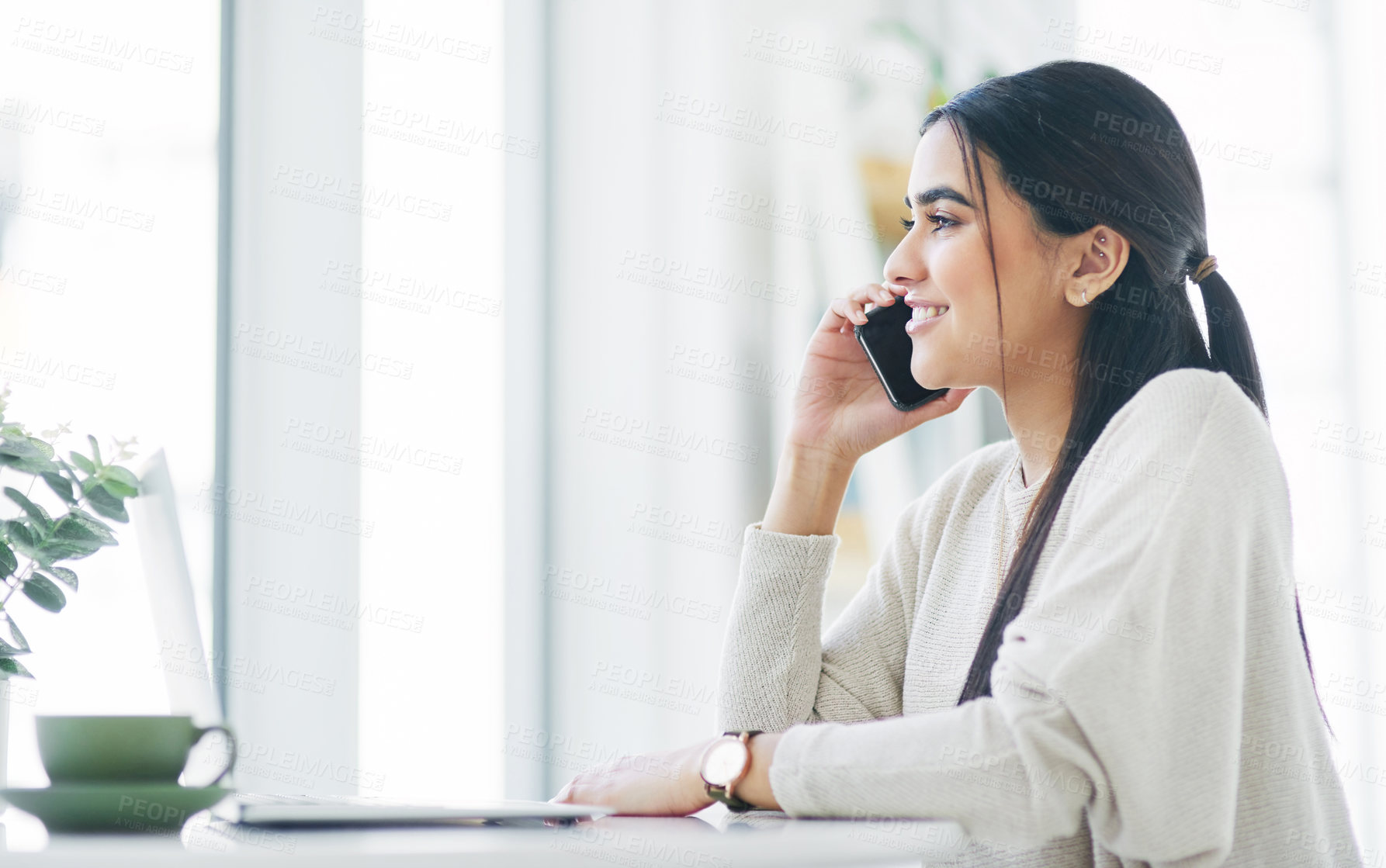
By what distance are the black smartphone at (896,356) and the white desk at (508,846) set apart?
75 cm

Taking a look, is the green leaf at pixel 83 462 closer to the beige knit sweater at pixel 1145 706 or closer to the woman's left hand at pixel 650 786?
the woman's left hand at pixel 650 786

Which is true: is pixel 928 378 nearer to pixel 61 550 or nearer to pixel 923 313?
pixel 923 313

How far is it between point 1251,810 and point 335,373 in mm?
1512

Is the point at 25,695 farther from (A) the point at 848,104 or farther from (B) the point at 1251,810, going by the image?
(A) the point at 848,104

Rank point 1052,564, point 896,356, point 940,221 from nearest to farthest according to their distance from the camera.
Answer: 1. point 1052,564
2. point 940,221
3. point 896,356

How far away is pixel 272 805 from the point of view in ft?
2.54

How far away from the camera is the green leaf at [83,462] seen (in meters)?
1.02

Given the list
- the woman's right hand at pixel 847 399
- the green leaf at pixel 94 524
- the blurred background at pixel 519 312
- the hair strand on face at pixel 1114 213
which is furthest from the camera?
the blurred background at pixel 519 312

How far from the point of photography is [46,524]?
98 cm

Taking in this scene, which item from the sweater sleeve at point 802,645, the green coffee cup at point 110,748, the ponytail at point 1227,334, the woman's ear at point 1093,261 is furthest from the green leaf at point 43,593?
the ponytail at point 1227,334

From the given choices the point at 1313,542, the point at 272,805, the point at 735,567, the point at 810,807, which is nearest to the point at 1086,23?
the point at 1313,542

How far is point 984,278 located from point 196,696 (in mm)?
916

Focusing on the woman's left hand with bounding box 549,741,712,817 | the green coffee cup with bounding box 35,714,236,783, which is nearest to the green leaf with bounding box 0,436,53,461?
the green coffee cup with bounding box 35,714,236,783

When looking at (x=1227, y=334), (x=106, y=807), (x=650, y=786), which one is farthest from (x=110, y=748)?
(x=1227, y=334)
